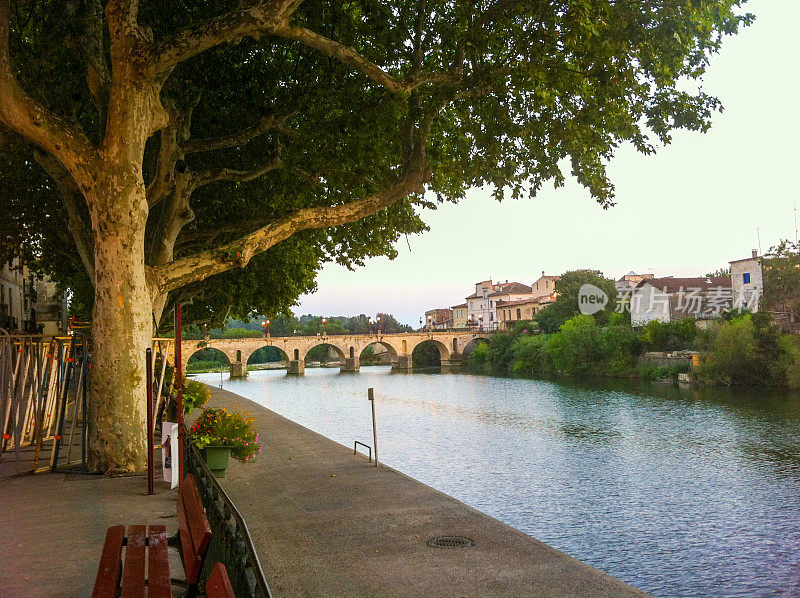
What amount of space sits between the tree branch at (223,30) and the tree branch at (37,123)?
142 centimetres

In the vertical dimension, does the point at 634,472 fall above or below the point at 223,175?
below

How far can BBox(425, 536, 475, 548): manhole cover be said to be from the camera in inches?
323

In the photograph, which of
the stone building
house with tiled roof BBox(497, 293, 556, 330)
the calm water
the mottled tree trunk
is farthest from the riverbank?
house with tiled roof BBox(497, 293, 556, 330)

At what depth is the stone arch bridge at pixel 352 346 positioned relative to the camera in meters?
86.8

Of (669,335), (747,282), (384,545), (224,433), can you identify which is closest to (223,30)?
(224,433)

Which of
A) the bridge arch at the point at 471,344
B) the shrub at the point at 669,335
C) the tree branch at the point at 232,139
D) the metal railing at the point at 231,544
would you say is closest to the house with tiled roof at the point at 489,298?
the bridge arch at the point at 471,344

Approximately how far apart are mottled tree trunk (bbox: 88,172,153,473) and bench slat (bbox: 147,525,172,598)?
548 cm

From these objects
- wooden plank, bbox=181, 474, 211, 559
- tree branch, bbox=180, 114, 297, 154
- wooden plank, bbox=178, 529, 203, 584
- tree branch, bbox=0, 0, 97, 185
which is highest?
tree branch, bbox=180, 114, 297, 154

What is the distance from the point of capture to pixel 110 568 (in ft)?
14.8

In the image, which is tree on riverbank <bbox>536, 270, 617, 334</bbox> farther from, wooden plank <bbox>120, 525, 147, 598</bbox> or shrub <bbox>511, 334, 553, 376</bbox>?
wooden plank <bbox>120, 525, 147, 598</bbox>

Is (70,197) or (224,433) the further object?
(70,197)

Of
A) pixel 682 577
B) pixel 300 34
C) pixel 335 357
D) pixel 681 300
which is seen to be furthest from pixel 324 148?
pixel 335 357

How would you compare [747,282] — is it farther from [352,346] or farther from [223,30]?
[223,30]

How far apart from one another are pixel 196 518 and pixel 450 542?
4498 mm
